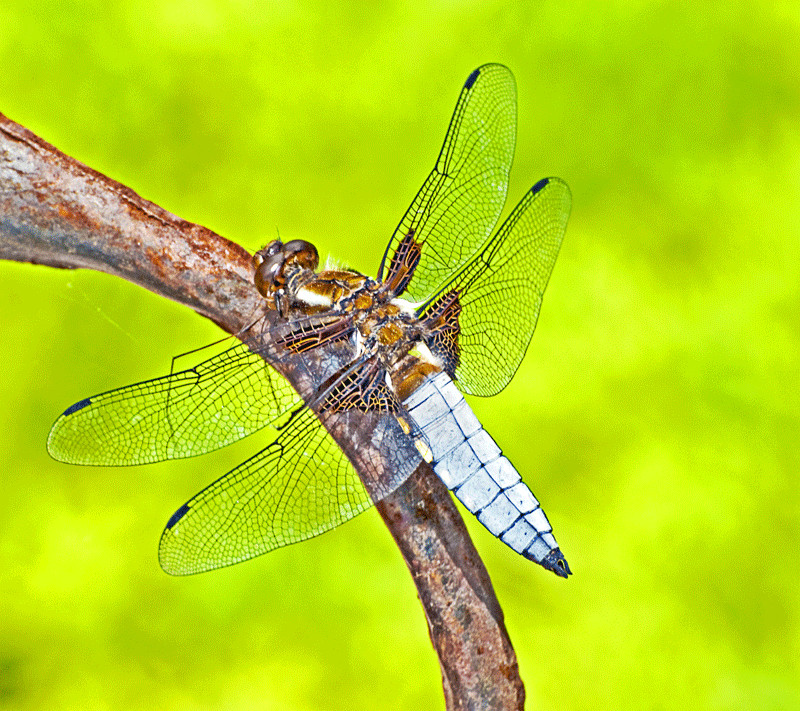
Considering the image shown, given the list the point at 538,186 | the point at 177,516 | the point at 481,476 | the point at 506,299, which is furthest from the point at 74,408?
the point at 538,186

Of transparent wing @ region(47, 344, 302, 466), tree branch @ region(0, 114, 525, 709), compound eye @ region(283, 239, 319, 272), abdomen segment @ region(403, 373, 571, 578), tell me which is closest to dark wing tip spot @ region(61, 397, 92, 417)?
transparent wing @ region(47, 344, 302, 466)

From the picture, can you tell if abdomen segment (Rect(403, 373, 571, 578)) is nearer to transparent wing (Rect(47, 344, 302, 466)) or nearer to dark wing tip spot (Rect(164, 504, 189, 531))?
transparent wing (Rect(47, 344, 302, 466))

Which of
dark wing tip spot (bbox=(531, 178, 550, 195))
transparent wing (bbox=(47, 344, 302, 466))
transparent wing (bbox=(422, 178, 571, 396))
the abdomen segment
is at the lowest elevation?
the abdomen segment

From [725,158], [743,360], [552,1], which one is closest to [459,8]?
[552,1]

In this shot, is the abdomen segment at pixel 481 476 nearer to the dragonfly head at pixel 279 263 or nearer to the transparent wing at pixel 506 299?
the transparent wing at pixel 506 299

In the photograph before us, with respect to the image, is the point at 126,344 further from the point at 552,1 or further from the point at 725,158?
the point at 725,158

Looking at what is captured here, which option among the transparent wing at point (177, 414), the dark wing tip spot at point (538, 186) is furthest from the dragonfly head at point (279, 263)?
the dark wing tip spot at point (538, 186)
